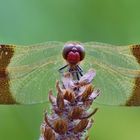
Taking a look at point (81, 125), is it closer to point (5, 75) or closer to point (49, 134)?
point (49, 134)

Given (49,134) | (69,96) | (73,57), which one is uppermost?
(73,57)

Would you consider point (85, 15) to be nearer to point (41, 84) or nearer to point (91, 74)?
point (41, 84)

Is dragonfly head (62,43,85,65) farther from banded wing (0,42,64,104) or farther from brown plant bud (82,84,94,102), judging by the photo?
brown plant bud (82,84,94,102)

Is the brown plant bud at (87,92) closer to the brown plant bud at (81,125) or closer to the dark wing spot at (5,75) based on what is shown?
the brown plant bud at (81,125)

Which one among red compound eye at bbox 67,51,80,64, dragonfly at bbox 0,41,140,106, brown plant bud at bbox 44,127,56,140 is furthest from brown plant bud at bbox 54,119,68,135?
dragonfly at bbox 0,41,140,106

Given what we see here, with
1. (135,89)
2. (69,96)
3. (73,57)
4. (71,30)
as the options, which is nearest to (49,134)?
(69,96)

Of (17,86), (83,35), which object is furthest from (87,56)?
(83,35)
